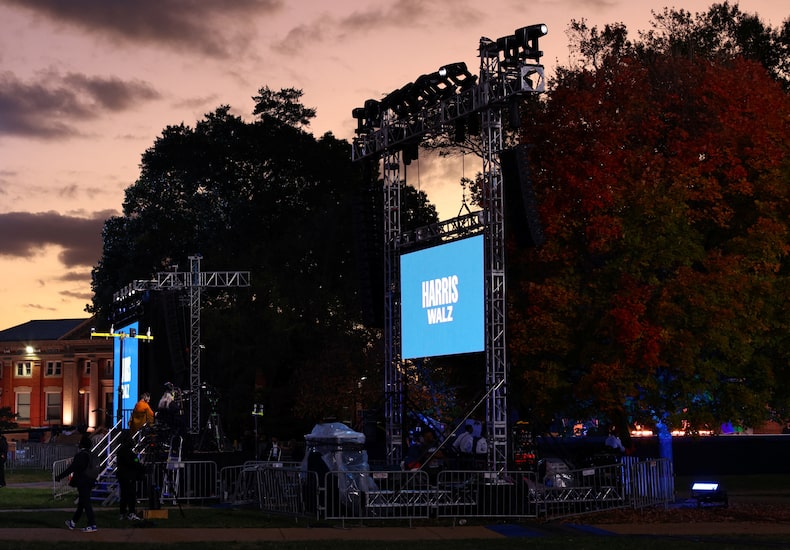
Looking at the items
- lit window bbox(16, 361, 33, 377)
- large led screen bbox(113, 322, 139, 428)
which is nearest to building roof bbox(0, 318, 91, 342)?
lit window bbox(16, 361, 33, 377)

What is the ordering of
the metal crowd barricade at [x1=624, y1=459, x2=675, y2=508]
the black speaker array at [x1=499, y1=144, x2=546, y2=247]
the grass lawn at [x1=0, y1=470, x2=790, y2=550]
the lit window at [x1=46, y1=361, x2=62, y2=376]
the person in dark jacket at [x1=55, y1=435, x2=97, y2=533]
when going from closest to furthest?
the grass lawn at [x1=0, y1=470, x2=790, y2=550] → the person in dark jacket at [x1=55, y1=435, x2=97, y2=533] → the black speaker array at [x1=499, y1=144, x2=546, y2=247] → the metal crowd barricade at [x1=624, y1=459, x2=675, y2=508] → the lit window at [x1=46, y1=361, x2=62, y2=376]

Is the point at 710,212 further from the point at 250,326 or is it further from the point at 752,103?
the point at 250,326

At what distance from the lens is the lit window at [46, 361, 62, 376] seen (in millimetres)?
115062

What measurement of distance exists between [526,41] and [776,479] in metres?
24.2

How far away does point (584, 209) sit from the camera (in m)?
30.2

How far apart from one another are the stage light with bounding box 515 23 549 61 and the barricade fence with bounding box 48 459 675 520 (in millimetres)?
8586

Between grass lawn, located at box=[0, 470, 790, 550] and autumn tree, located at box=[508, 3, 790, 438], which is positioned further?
autumn tree, located at box=[508, 3, 790, 438]

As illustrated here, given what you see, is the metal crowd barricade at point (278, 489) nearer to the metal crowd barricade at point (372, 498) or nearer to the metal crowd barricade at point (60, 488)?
the metal crowd barricade at point (372, 498)

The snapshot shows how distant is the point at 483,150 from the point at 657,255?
642 centimetres

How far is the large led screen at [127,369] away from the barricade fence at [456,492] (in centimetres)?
1365

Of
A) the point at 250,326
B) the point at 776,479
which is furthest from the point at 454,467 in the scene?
the point at 250,326

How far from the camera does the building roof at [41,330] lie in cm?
12125

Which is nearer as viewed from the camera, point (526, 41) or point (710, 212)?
point (526, 41)

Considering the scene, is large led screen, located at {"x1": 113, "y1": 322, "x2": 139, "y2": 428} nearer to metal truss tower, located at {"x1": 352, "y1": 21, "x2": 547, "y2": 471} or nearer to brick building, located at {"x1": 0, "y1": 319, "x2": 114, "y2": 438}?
metal truss tower, located at {"x1": 352, "y1": 21, "x2": 547, "y2": 471}
